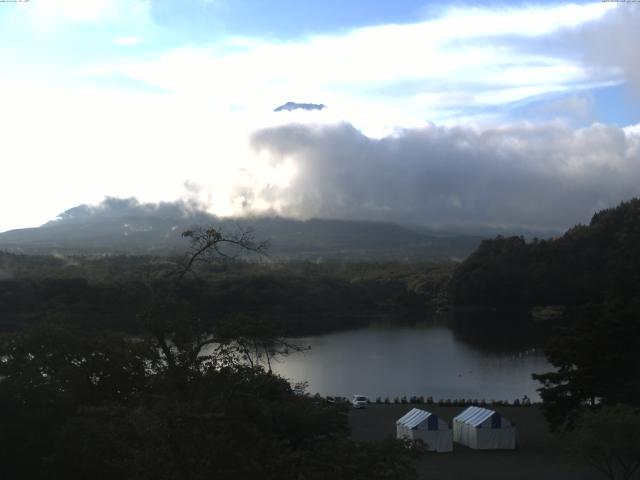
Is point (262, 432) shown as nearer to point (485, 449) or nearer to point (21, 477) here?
point (21, 477)

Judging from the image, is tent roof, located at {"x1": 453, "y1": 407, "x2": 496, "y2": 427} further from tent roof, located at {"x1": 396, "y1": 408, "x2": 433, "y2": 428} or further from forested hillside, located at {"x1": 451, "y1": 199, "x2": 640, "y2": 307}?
forested hillside, located at {"x1": 451, "y1": 199, "x2": 640, "y2": 307}

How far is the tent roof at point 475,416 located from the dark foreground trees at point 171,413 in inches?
245

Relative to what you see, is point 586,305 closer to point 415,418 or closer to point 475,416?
point 475,416

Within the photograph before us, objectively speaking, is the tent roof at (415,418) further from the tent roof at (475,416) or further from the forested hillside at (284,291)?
the forested hillside at (284,291)

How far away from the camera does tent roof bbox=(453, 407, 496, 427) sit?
46.5ft

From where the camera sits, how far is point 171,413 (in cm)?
458

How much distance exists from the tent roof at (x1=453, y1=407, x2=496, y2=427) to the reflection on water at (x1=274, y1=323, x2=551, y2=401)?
21.4ft

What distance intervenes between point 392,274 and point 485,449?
49.6 metres

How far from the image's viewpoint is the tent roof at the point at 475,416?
14.2 metres

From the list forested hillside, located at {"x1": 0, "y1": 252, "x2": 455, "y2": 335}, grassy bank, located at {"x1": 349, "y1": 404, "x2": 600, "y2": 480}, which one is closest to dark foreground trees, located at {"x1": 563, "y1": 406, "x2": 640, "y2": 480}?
grassy bank, located at {"x1": 349, "y1": 404, "x2": 600, "y2": 480}

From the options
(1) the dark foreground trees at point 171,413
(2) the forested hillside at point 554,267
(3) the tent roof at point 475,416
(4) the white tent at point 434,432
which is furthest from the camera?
(2) the forested hillside at point 554,267

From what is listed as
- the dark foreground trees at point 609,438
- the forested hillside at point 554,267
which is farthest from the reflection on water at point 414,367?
the forested hillside at point 554,267

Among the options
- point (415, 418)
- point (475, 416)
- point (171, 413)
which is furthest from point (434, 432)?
point (171, 413)

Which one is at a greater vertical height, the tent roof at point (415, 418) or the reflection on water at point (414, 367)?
the tent roof at point (415, 418)
